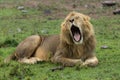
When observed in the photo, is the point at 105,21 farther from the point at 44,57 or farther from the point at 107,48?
the point at 44,57

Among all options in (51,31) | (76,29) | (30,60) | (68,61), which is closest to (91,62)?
(68,61)

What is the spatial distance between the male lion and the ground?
0.58ft

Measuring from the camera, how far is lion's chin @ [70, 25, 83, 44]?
8.82 meters

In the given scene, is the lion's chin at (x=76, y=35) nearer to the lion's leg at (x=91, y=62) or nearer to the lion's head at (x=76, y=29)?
the lion's head at (x=76, y=29)

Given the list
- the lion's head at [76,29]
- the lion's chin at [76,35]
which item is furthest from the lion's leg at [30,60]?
the lion's chin at [76,35]

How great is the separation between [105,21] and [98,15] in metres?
1.43

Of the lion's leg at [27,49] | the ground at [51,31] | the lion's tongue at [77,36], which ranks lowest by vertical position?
the ground at [51,31]

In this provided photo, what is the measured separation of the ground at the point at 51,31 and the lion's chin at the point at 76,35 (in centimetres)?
51

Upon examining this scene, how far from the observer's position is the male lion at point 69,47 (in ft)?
29.0

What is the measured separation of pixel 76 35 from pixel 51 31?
186 inches

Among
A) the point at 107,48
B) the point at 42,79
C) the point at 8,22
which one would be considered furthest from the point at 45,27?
the point at 42,79

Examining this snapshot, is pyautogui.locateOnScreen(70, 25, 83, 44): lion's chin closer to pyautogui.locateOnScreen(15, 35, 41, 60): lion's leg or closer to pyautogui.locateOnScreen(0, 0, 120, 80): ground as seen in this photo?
pyautogui.locateOnScreen(0, 0, 120, 80): ground

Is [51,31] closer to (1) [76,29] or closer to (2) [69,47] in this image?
(2) [69,47]

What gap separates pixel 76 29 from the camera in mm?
8867
